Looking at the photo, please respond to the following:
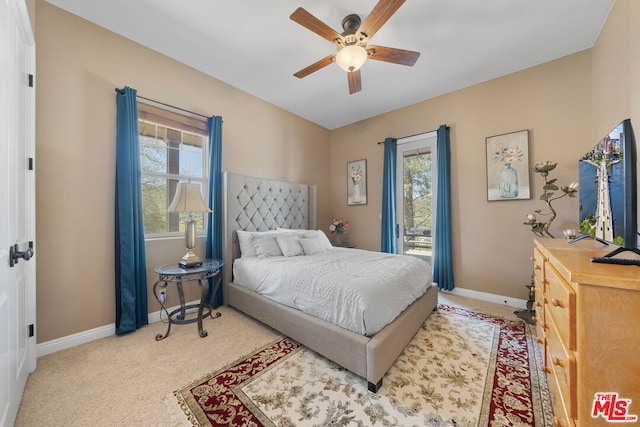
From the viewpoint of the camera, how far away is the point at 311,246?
3229 mm

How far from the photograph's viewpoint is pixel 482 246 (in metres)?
3.37

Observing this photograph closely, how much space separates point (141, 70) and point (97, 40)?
15.0 inches

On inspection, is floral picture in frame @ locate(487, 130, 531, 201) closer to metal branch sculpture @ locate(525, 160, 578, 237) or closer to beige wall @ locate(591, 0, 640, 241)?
metal branch sculpture @ locate(525, 160, 578, 237)

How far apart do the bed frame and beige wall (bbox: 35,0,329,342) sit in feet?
2.34

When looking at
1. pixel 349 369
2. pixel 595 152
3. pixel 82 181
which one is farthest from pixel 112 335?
pixel 595 152

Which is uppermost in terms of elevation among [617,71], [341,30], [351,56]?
[341,30]

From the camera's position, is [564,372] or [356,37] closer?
[564,372]

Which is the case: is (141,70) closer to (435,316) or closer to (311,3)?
(311,3)

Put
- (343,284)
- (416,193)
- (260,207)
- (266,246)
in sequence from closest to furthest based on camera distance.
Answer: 1. (343,284)
2. (266,246)
3. (260,207)
4. (416,193)

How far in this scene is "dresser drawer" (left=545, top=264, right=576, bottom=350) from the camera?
3.12 ft

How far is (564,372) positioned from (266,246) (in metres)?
2.66

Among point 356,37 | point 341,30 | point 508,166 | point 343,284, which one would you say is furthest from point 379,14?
point 508,166

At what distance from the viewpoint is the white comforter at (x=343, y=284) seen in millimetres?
1797

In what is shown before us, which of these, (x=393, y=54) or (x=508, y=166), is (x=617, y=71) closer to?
(x=508, y=166)
